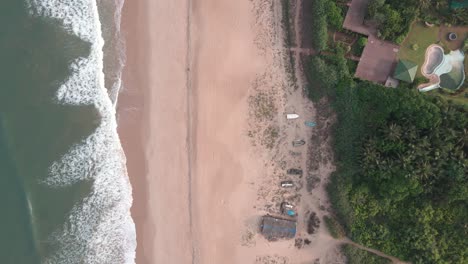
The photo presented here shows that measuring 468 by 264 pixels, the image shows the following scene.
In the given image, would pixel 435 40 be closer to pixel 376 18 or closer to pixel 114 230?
pixel 376 18

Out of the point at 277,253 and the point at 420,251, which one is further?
the point at 277,253

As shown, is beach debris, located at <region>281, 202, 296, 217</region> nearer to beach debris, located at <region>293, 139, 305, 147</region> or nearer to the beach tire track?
beach debris, located at <region>293, 139, 305, 147</region>

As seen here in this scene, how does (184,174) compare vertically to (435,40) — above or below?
below

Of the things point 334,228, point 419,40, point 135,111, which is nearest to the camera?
point 419,40

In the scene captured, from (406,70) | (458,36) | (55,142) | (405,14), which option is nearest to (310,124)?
(406,70)

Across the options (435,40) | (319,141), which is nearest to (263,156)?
(319,141)

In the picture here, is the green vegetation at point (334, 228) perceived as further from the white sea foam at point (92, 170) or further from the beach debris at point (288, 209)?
the white sea foam at point (92, 170)

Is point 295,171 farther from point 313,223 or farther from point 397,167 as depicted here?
point 397,167
